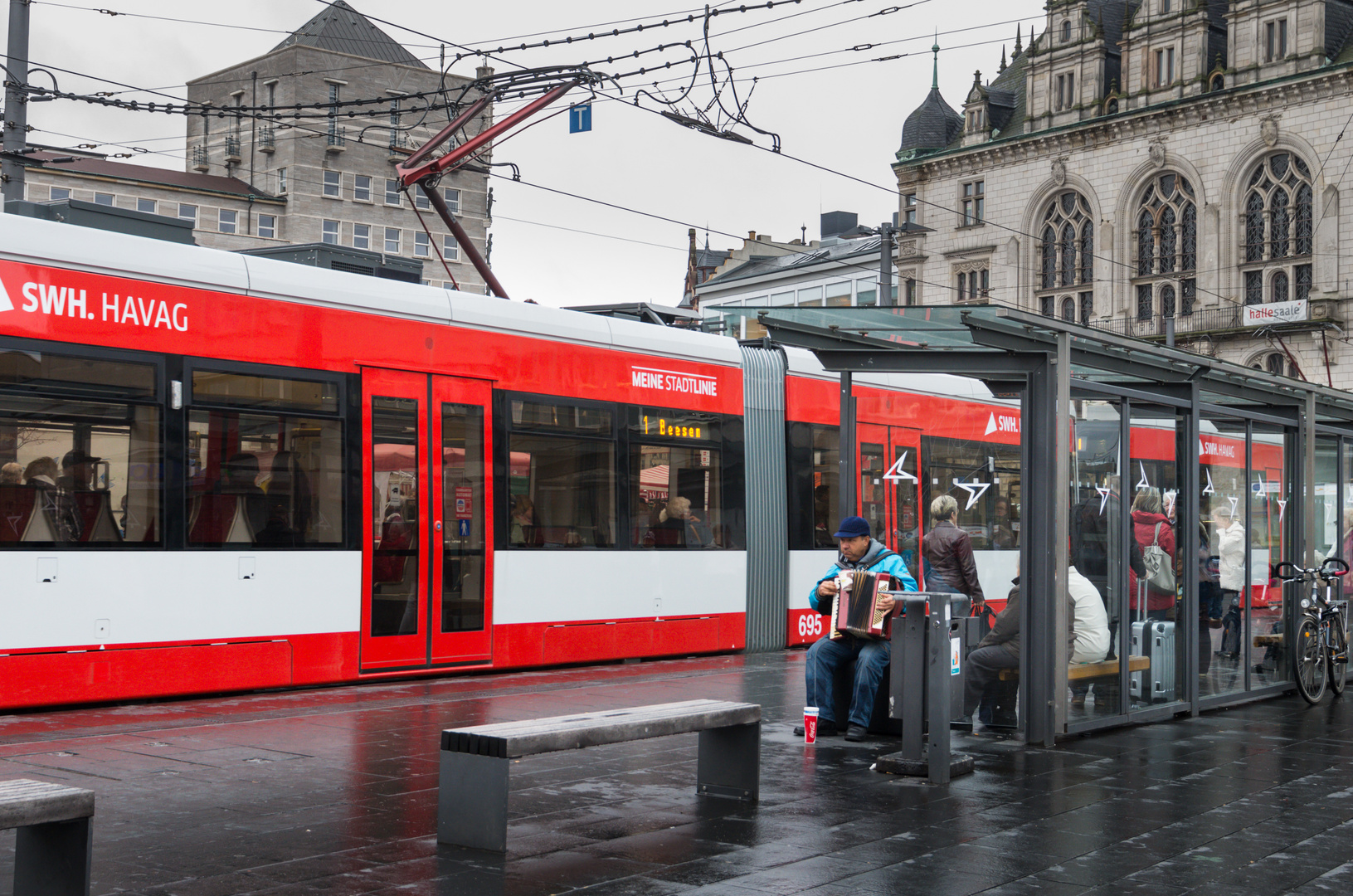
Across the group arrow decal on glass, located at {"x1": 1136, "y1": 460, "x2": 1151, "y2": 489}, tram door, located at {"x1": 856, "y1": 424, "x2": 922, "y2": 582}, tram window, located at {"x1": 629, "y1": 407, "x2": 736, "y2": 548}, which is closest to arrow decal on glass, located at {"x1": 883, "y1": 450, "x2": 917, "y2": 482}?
tram door, located at {"x1": 856, "y1": 424, "x2": 922, "y2": 582}

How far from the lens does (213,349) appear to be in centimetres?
1020

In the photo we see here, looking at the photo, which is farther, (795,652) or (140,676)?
(795,652)

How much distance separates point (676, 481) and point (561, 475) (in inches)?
62.3

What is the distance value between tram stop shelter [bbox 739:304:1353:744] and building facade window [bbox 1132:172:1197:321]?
4325 centimetres

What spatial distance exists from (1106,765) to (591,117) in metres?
12.8

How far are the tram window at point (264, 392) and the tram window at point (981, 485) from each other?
16.1 feet

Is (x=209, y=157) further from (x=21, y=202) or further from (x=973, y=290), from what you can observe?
(x=21, y=202)

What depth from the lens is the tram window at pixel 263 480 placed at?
10.1 metres

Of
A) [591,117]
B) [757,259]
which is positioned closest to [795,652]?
[591,117]

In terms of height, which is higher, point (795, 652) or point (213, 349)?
point (213, 349)

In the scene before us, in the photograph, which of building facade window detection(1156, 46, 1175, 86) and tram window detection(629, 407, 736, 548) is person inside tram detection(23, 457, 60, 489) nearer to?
tram window detection(629, 407, 736, 548)

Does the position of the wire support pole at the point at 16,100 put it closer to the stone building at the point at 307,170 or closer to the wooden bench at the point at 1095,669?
the wooden bench at the point at 1095,669

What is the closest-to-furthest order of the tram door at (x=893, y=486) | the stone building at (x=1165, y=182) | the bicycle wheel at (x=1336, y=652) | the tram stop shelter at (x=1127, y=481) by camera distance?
the tram stop shelter at (x=1127, y=481), the bicycle wheel at (x=1336, y=652), the tram door at (x=893, y=486), the stone building at (x=1165, y=182)

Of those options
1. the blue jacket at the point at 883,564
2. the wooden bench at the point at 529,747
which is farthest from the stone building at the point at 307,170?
the wooden bench at the point at 529,747
